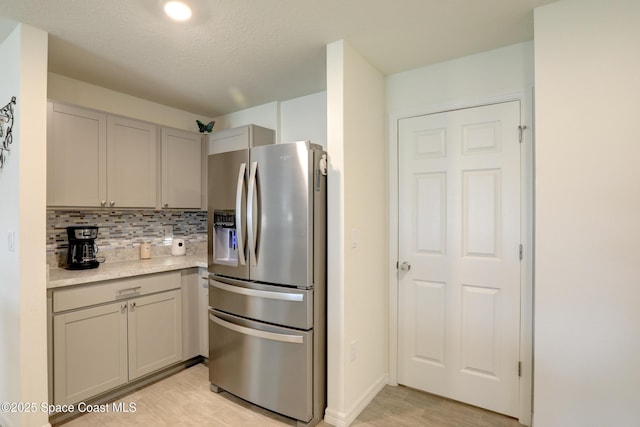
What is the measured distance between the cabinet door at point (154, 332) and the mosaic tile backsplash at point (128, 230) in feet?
2.35

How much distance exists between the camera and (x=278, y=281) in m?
2.07

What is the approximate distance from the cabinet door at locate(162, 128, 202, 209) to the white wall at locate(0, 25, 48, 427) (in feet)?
3.72

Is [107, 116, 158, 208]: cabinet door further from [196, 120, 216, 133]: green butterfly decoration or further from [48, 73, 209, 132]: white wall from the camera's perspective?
[196, 120, 216, 133]: green butterfly decoration

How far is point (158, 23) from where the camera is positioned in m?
1.81

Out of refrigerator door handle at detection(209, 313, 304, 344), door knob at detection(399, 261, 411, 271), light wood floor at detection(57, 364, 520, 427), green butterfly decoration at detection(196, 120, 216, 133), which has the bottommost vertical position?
light wood floor at detection(57, 364, 520, 427)

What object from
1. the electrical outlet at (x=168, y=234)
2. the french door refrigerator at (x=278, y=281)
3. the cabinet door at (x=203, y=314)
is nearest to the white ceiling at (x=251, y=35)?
the french door refrigerator at (x=278, y=281)

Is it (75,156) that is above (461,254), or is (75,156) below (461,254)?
above

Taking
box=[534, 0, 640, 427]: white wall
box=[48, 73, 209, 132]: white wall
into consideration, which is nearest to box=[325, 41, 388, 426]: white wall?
box=[534, 0, 640, 427]: white wall

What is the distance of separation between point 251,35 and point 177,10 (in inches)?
17.0

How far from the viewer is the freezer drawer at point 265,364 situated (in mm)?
1988

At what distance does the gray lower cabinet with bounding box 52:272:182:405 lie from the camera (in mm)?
2086

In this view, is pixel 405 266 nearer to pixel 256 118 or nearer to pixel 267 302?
pixel 267 302

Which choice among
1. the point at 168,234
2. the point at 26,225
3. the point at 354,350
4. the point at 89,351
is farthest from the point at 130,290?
the point at 354,350

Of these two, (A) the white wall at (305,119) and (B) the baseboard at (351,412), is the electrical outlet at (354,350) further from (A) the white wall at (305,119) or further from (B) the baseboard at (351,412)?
(A) the white wall at (305,119)
